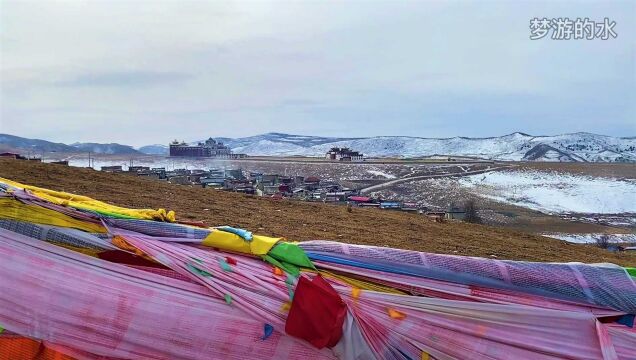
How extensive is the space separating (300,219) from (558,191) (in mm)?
43002

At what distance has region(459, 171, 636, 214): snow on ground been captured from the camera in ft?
130

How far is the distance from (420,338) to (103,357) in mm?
1343

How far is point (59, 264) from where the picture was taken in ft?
7.75

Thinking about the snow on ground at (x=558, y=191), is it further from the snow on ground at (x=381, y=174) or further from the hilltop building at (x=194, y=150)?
the hilltop building at (x=194, y=150)

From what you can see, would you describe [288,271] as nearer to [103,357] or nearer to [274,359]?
[274,359]

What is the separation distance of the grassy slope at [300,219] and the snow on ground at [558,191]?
2980 cm

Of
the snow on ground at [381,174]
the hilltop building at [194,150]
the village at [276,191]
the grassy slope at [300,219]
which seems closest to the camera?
the grassy slope at [300,219]

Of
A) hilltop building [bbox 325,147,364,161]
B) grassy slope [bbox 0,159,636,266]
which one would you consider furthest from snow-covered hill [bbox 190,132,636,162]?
grassy slope [bbox 0,159,636,266]

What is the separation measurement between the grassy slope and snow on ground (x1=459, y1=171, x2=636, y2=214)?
97.8ft

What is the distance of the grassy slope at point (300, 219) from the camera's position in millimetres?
7203

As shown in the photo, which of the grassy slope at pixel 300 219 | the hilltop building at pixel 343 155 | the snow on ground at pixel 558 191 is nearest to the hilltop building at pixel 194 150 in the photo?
the hilltop building at pixel 343 155

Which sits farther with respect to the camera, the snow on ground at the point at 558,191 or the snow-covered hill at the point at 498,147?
A: the snow-covered hill at the point at 498,147

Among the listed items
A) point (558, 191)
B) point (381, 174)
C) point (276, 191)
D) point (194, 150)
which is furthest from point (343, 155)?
point (276, 191)

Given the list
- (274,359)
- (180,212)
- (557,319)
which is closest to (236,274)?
(274,359)
